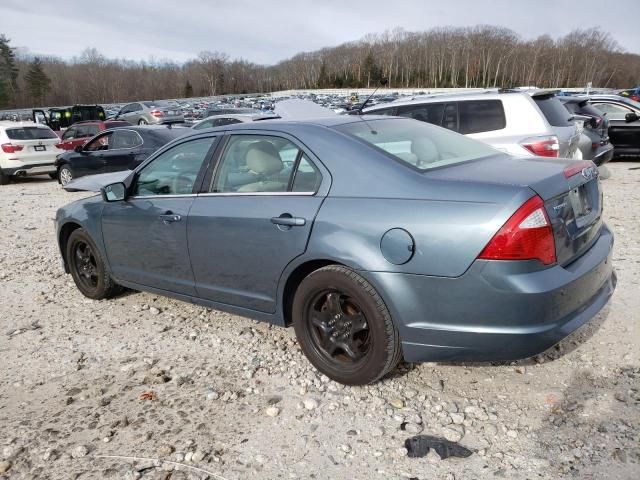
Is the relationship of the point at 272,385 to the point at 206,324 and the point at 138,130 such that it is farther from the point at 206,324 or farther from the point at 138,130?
the point at 138,130

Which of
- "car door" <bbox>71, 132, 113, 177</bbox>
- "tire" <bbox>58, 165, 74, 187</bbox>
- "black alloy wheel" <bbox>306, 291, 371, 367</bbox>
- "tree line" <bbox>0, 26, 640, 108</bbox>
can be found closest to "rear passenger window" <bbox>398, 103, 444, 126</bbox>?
"black alloy wheel" <bbox>306, 291, 371, 367</bbox>

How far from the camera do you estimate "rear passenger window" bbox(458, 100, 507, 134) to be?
6764 millimetres

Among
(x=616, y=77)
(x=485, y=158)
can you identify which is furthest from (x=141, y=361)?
(x=616, y=77)

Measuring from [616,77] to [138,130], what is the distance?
129348 mm

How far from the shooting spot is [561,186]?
2713 millimetres

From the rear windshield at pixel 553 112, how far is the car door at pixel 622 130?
6268mm

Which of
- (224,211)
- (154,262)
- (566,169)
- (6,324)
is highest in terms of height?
(566,169)

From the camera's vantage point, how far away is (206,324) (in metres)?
4.23

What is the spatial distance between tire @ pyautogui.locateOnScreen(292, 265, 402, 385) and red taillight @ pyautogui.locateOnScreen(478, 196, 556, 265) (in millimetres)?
673

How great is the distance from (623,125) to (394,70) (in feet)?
435

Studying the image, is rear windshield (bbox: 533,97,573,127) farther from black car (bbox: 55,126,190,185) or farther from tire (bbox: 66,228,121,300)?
black car (bbox: 55,126,190,185)

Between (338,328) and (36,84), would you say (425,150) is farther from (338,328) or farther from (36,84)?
(36,84)

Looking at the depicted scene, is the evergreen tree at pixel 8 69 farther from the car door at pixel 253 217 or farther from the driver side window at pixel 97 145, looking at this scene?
the car door at pixel 253 217

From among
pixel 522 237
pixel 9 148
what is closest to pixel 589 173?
pixel 522 237
